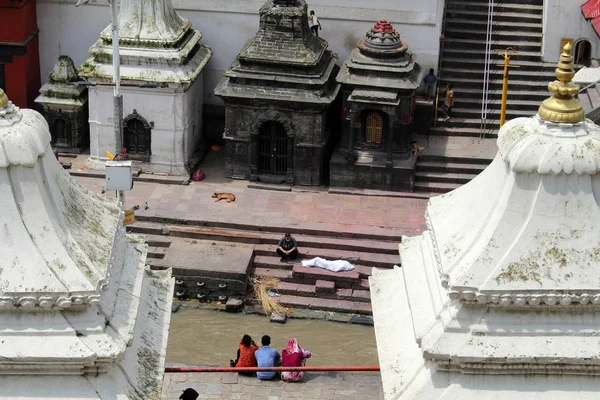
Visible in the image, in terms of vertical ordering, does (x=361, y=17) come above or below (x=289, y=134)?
Answer: above

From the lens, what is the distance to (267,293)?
26234mm

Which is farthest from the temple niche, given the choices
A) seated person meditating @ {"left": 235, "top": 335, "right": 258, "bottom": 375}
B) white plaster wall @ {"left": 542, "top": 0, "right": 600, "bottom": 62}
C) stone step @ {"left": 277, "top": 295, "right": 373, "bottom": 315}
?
seated person meditating @ {"left": 235, "top": 335, "right": 258, "bottom": 375}

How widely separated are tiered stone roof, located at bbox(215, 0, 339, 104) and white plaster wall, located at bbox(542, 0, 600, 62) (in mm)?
6508

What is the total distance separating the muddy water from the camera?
24234 mm

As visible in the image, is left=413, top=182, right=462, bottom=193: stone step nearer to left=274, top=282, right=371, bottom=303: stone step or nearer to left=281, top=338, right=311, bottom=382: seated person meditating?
left=274, top=282, right=371, bottom=303: stone step

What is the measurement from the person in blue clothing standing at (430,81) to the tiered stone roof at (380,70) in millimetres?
1787

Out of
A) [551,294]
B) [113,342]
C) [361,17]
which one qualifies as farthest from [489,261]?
[361,17]

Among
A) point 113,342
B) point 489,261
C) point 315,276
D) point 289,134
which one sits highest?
point 489,261

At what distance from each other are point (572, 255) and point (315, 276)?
13.3 metres

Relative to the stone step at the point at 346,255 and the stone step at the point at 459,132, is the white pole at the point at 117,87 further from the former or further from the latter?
the stone step at the point at 459,132

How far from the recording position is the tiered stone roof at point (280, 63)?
29.1 m

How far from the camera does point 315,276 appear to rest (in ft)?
87.2

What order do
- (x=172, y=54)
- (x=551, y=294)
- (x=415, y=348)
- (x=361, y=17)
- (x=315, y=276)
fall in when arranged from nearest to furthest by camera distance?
(x=551, y=294)
(x=415, y=348)
(x=315, y=276)
(x=172, y=54)
(x=361, y=17)

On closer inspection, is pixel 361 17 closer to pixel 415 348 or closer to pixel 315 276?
pixel 315 276
